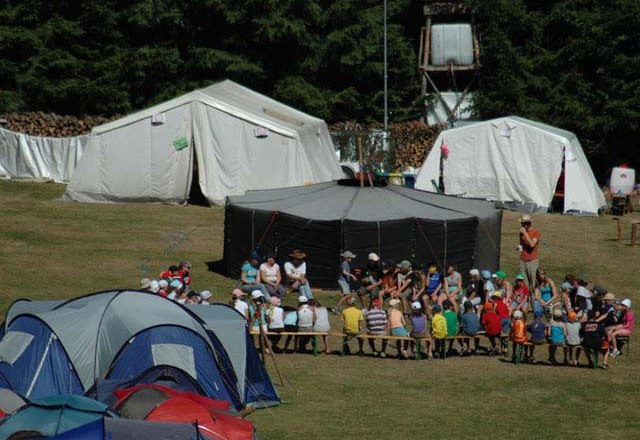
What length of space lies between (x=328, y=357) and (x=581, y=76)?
27.9 metres

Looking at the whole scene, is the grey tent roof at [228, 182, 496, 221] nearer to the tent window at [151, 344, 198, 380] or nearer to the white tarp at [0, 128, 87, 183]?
the tent window at [151, 344, 198, 380]

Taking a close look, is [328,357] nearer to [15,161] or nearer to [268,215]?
[268,215]

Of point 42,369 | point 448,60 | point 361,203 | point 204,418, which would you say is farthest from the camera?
point 448,60

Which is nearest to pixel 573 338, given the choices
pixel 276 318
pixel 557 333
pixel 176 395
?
pixel 557 333

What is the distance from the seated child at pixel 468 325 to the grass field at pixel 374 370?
37 cm

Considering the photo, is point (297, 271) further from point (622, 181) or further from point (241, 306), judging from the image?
point (622, 181)

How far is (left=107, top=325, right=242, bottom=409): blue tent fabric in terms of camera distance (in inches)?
671

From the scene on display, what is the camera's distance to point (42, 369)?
17.0 m

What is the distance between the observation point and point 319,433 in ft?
55.1

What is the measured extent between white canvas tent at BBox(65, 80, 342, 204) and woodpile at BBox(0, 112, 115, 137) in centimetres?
840

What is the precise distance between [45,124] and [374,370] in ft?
84.4

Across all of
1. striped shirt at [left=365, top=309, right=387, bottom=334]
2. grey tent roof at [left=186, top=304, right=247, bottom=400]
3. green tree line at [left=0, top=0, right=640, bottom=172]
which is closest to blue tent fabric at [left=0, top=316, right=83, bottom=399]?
grey tent roof at [left=186, top=304, right=247, bottom=400]

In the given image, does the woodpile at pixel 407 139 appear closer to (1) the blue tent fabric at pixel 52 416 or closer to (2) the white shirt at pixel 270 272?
(2) the white shirt at pixel 270 272

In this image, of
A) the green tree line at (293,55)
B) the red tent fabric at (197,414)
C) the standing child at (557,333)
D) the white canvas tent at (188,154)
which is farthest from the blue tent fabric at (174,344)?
the green tree line at (293,55)
